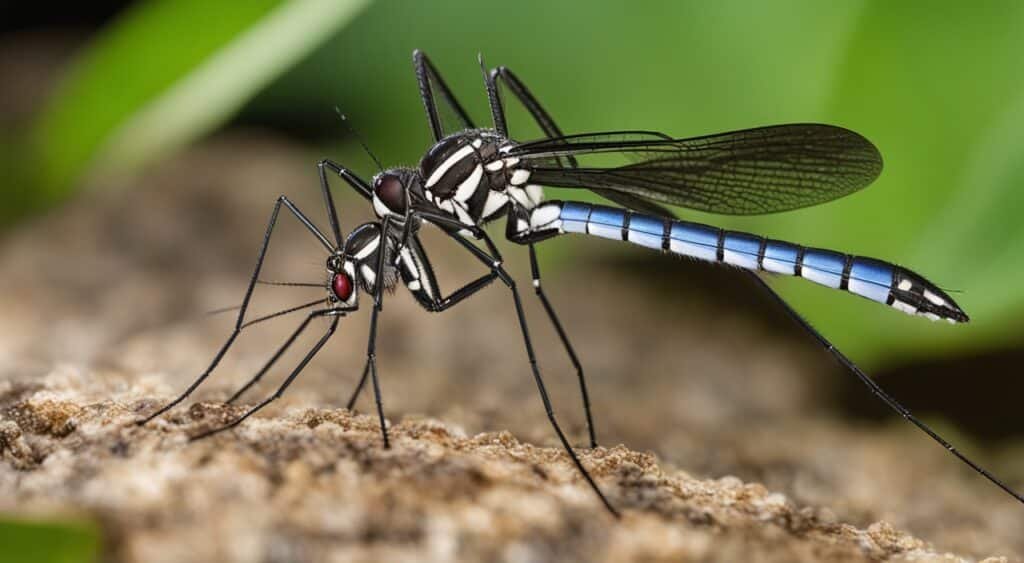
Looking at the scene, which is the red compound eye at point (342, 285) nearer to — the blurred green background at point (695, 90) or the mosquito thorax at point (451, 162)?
the mosquito thorax at point (451, 162)

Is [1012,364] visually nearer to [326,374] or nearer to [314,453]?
[326,374]

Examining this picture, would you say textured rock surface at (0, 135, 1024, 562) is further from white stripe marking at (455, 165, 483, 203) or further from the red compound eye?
white stripe marking at (455, 165, 483, 203)

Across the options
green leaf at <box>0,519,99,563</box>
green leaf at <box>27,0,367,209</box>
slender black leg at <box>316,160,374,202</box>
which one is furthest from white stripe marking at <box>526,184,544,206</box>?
green leaf at <box>0,519,99,563</box>

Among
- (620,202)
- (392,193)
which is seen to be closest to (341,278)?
(392,193)

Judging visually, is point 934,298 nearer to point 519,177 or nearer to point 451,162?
point 519,177

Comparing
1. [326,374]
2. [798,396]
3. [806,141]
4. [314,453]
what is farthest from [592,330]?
[314,453]

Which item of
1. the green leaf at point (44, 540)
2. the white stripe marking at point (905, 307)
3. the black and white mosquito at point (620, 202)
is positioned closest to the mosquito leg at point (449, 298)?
the black and white mosquito at point (620, 202)
